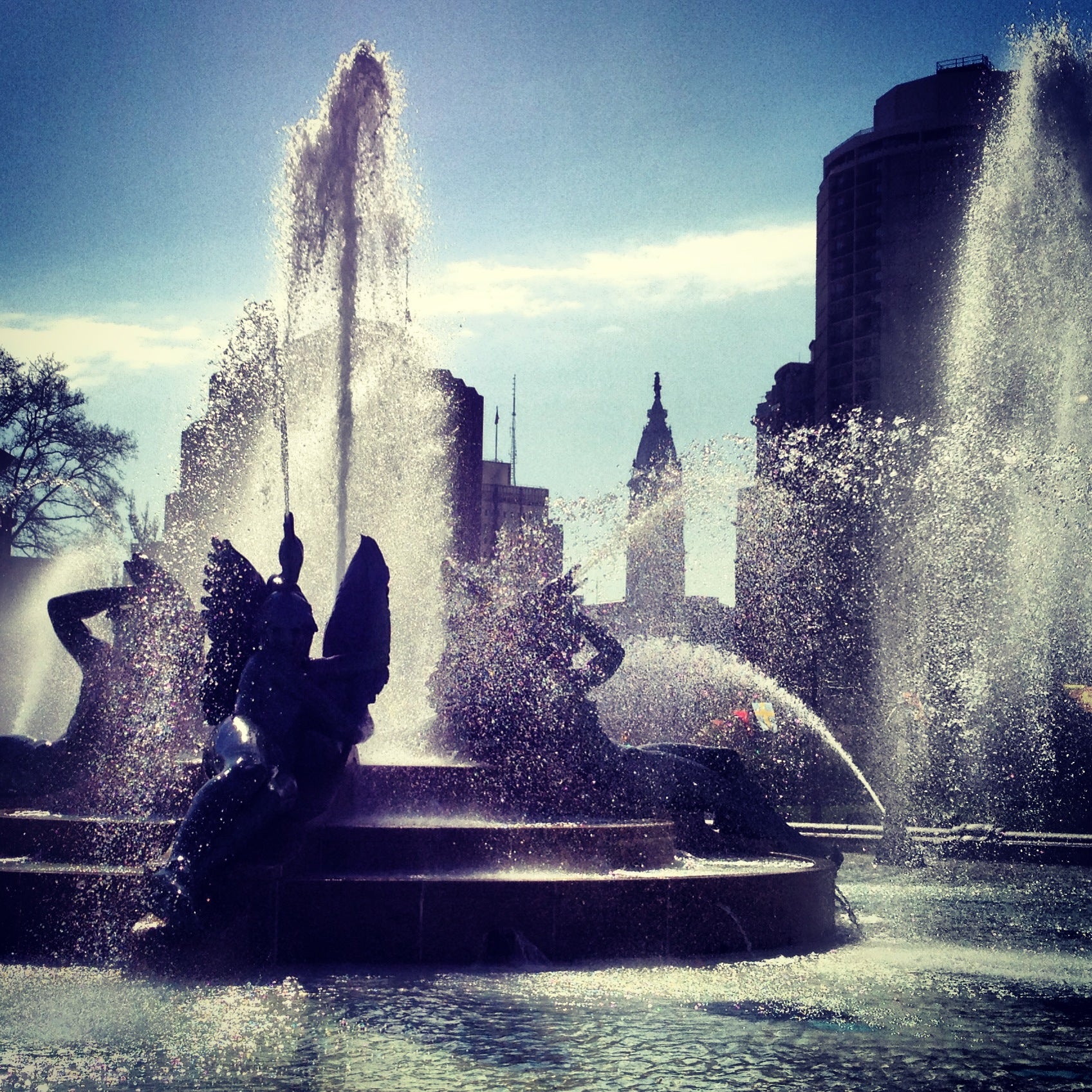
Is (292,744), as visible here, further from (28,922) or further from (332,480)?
(332,480)

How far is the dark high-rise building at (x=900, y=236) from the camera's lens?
226 feet

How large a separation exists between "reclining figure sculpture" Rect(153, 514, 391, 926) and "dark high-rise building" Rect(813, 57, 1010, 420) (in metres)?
60.5

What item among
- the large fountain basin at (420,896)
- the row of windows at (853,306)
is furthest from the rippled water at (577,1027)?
the row of windows at (853,306)

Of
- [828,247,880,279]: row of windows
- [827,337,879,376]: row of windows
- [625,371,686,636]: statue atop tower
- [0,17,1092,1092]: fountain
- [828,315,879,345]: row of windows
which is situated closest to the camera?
[0,17,1092,1092]: fountain

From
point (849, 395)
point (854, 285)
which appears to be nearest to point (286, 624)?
point (849, 395)

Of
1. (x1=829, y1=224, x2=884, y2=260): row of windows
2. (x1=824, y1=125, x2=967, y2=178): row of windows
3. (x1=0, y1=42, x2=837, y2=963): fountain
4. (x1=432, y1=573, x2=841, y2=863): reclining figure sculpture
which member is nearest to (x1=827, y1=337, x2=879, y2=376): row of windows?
(x1=829, y1=224, x2=884, y2=260): row of windows

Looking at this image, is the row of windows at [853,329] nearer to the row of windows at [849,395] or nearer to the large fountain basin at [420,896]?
the row of windows at [849,395]

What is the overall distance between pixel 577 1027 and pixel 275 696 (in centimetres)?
401

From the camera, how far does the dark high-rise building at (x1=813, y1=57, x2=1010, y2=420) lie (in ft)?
226

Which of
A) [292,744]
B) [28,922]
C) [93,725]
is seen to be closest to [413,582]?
[93,725]

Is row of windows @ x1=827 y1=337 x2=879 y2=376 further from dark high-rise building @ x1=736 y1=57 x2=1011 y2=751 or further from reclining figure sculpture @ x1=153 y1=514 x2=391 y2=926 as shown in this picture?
reclining figure sculpture @ x1=153 y1=514 x2=391 y2=926

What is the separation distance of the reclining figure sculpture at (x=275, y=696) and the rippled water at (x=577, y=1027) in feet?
3.60

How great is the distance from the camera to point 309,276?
18141 millimetres

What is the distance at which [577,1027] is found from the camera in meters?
6.86
